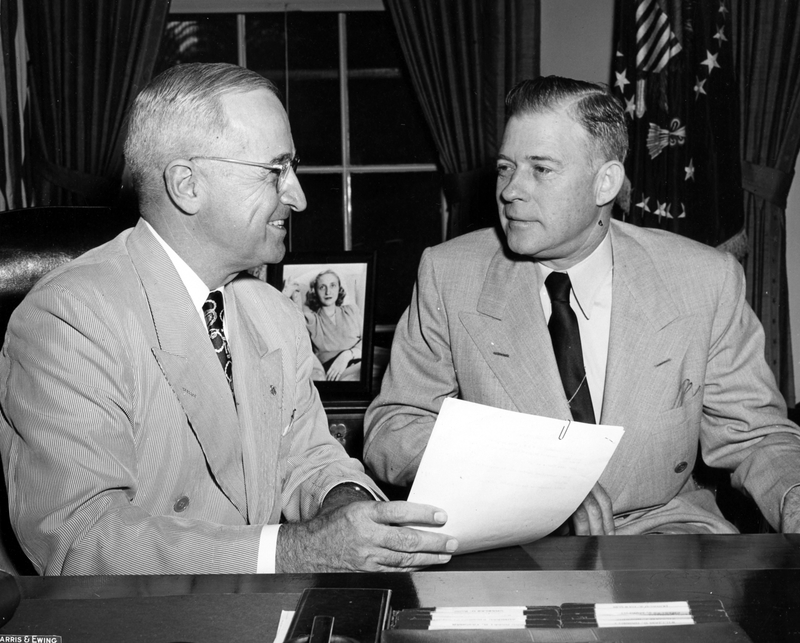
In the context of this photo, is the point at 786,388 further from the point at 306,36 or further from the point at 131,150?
the point at 131,150

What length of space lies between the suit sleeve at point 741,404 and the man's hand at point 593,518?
14.1 inches

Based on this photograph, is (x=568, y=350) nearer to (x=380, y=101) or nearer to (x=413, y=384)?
(x=413, y=384)

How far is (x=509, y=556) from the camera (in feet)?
4.04

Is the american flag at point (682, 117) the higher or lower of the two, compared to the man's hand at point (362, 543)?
higher

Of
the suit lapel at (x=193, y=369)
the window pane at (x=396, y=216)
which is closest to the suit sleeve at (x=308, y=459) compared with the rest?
the suit lapel at (x=193, y=369)

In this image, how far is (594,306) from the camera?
77.9 inches

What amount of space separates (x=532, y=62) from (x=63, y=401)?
2922 millimetres

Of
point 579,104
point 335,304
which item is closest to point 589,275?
point 579,104

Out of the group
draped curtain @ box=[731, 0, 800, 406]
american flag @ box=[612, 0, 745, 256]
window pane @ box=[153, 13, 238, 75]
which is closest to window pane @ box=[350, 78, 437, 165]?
window pane @ box=[153, 13, 238, 75]

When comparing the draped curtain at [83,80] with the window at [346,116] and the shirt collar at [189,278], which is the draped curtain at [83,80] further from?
the shirt collar at [189,278]

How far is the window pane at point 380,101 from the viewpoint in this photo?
3854 millimetres

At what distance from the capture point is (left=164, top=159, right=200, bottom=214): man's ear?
5.20 feet

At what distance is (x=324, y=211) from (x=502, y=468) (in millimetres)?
2965

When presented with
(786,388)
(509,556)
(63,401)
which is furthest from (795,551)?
(786,388)
